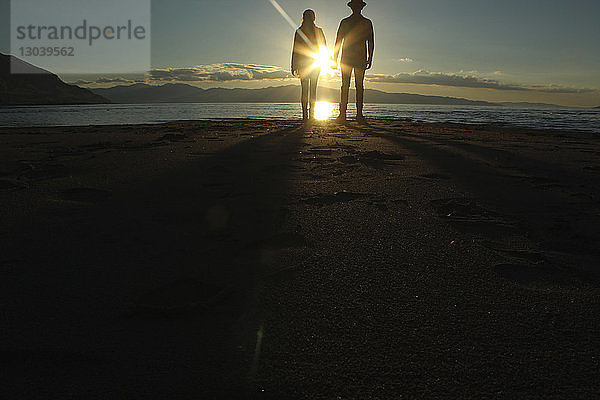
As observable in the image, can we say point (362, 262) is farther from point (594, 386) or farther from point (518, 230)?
point (518, 230)

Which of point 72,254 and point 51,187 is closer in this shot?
point 72,254

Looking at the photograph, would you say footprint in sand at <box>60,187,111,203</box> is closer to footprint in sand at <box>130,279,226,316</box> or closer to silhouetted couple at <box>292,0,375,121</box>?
footprint in sand at <box>130,279,226,316</box>

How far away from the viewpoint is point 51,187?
106 inches

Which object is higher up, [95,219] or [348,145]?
[348,145]

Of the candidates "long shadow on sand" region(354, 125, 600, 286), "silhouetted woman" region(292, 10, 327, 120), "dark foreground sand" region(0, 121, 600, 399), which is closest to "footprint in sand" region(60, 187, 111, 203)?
"dark foreground sand" region(0, 121, 600, 399)

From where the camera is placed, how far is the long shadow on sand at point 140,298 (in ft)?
2.88

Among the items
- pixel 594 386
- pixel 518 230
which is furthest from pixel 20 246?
pixel 518 230

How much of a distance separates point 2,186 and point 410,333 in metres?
2.93

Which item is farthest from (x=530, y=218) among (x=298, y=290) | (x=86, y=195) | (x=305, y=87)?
(x=305, y=87)

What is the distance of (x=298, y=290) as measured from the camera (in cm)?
128

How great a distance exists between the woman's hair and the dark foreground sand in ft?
25.2

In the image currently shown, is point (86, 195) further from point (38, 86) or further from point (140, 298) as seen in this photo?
point (38, 86)

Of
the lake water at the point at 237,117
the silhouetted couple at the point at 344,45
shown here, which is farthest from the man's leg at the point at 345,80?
the lake water at the point at 237,117

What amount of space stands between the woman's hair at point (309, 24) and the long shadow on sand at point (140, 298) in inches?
321
